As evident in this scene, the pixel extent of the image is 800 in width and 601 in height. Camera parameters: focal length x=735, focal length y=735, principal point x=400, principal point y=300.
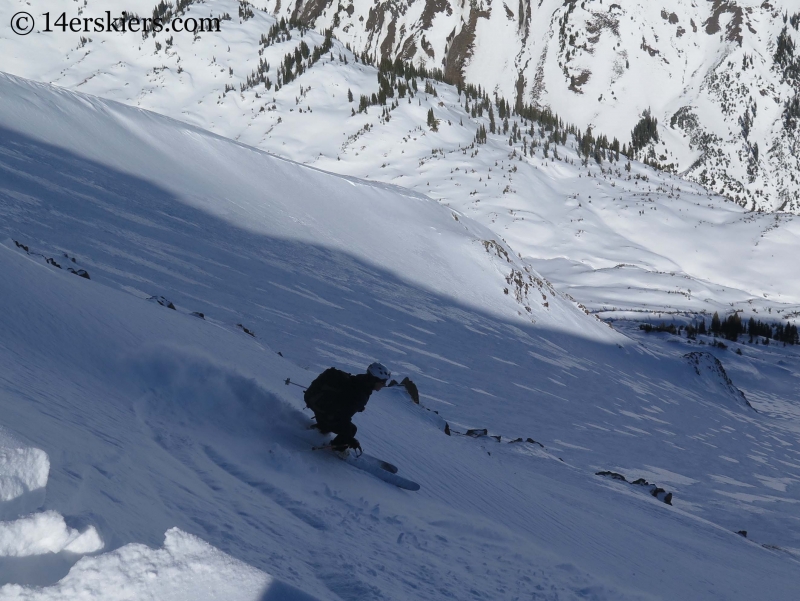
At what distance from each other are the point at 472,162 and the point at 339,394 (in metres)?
67.1

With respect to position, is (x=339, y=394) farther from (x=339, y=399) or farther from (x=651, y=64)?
(x=651, y=64)

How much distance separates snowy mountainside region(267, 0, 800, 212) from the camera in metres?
152

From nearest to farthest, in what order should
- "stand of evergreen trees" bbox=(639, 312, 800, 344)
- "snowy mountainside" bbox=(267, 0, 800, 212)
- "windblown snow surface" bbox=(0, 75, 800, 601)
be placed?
1. "windblown snow surface" bbox=(0, 75, 800, 601)
2. "stand of evergreen trees" bbox=(639, 312, 800, 344)
3. "snowy mountainside" bbox=(267, 0, 800, 212)

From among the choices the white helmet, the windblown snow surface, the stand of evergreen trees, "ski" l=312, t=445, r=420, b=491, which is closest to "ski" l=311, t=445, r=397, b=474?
"ski" l=312, t=445, r=420, b=491

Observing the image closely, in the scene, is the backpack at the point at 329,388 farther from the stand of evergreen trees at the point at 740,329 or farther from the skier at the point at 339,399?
the stand of evergreen trees at the point at 740,329

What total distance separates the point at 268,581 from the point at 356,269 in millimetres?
16505

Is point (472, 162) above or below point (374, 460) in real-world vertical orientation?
above

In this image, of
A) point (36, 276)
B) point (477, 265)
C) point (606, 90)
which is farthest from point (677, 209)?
point (606, 90)

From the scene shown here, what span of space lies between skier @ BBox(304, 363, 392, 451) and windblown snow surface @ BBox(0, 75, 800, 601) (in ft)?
1.07

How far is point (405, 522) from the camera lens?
5.57 meters

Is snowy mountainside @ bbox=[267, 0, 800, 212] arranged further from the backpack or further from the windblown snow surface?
the backpack

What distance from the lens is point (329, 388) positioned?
622cm

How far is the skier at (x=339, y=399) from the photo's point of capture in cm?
620

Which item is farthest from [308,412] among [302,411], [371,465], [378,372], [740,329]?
[740,329]
